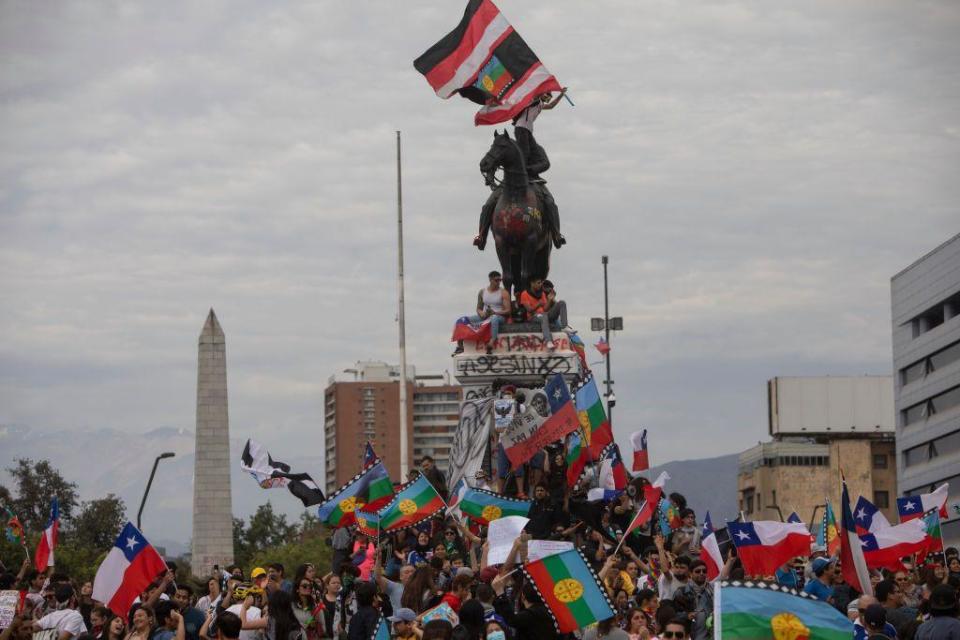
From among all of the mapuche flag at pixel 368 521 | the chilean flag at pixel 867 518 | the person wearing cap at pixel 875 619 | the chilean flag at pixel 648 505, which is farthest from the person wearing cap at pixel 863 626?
the mapuche flag at pixel 368 521

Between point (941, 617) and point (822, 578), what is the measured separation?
4786 millimetres

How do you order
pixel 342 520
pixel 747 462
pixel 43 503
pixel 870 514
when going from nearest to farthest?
1. pixel 870 514
2. pixel 342 520
3. pixel 43 503
4. pixel 747 462

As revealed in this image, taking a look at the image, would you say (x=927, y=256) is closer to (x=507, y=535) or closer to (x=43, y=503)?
(x=43, y=503)

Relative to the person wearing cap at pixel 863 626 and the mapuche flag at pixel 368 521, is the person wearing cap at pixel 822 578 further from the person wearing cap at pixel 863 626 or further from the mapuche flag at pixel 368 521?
the mapuche flag at pixel 368 521

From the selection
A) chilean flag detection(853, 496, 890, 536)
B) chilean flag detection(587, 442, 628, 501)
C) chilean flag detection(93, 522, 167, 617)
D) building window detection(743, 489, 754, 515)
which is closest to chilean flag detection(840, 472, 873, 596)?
chilean flag detection(853, 496, 890, 536)

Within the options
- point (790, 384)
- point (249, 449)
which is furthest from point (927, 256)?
point (249, 449)

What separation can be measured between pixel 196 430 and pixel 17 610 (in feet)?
134

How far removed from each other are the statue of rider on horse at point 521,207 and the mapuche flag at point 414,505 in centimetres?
1210

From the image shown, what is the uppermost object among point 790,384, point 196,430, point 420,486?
point 790,384

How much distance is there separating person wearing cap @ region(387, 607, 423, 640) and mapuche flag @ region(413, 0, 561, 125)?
21110 millimetres

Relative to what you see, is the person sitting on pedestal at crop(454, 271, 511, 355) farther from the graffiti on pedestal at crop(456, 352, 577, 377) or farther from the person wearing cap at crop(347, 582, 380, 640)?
the person wearing cap at crop(347, 582, 380, 640)

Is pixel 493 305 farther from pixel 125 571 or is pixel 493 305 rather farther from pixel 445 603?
pixel 445 603

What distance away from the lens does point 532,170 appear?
36531 mm

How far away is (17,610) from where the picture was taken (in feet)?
64.8
